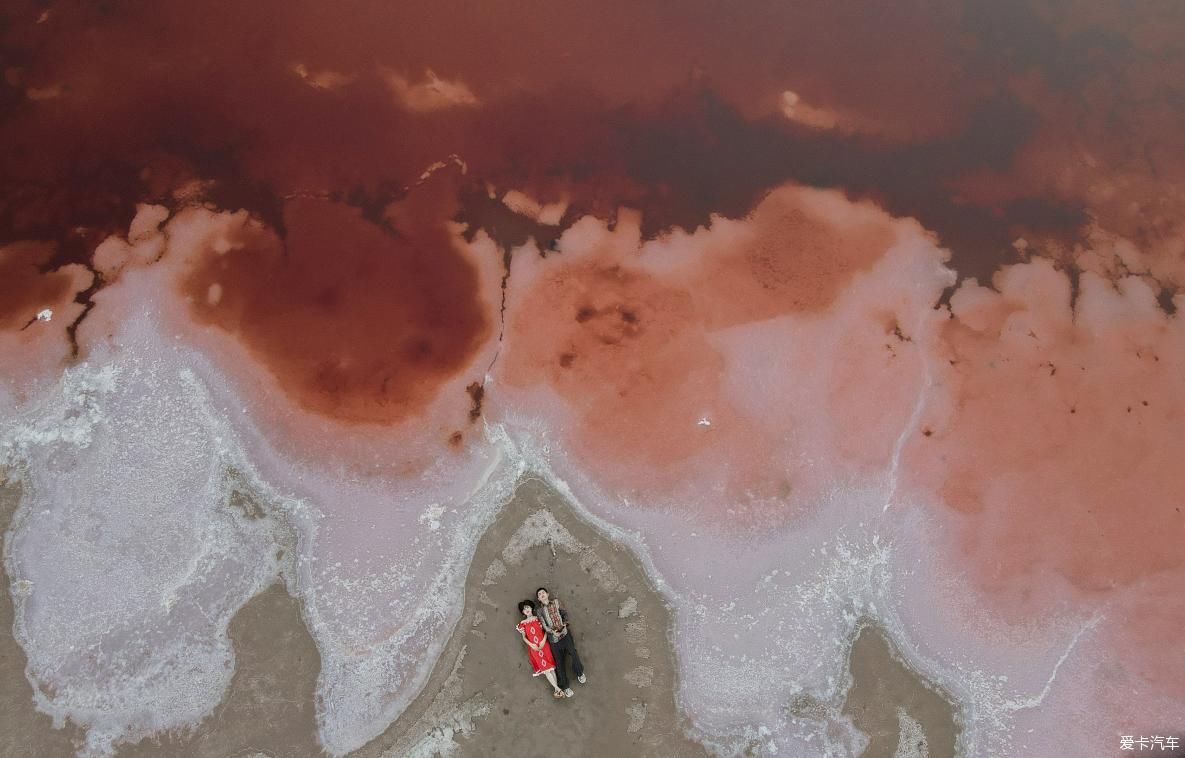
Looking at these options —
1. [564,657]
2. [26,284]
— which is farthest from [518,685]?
[26,284]

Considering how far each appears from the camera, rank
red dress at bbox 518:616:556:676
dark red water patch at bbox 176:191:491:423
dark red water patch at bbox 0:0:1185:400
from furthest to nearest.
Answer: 1. dark red water patch at bbox 0:0:1185:400
2. dark red water patch at bbox 176:191:491:423
3. red dress at bbox 518:616:556:676

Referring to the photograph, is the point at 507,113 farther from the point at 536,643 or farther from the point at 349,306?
the point at 536,643

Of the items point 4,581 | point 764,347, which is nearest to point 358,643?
point 4,581

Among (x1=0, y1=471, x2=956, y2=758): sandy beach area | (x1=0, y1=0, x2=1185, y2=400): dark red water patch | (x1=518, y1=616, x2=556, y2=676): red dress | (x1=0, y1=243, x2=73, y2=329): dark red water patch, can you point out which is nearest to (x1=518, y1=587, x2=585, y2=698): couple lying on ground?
(x1=518, y1=616, x2=556, y2=676): red dress

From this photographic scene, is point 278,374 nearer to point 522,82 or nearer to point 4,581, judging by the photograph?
point 4,581

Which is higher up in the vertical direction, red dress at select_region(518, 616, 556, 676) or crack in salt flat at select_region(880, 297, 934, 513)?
crack in salt flat at select_region(880, 297, 934, 513)

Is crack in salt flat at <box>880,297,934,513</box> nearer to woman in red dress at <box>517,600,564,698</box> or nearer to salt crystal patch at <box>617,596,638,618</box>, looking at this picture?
salt crystal patch at <box>617,596,638,618</box>

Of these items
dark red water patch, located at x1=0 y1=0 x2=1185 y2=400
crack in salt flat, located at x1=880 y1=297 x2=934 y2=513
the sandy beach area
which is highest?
dark red water patch, located at x1=0 y1=0 x2=1185 y2=400
